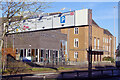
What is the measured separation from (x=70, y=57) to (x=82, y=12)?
3567cm

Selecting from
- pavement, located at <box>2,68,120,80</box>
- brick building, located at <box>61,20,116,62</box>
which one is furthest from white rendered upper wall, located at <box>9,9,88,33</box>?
brick building, located at <box>61,20,116,62</box>

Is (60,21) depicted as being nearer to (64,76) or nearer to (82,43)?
(64,76)

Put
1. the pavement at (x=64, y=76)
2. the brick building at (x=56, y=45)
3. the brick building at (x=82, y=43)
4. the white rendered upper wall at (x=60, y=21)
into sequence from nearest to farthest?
1. the pavement at (x=64, y=76)
2. the white rendered upper wall at (x=60, y=21)
3. the brick building at (x=56, y=45)
4. the brick building at (x=82, y=43)

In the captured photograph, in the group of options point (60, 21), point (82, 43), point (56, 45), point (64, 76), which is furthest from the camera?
point (82, 43)

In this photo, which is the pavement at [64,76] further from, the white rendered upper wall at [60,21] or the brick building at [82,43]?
the brick building at [82,43]

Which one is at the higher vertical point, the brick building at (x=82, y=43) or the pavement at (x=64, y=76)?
the brick building at (x=82, y=43)

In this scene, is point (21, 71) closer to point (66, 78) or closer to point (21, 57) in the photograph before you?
point (66, 78)

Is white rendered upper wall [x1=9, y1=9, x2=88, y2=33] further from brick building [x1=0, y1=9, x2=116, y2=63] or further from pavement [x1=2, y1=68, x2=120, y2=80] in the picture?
brick building [x1=0, y1=9, x2=116, y2=63]

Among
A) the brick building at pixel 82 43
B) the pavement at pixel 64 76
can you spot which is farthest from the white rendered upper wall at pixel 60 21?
the brick building at pixel 82 43

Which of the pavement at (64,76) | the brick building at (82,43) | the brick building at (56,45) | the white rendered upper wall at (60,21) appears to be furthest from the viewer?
the brick building at (82,43)

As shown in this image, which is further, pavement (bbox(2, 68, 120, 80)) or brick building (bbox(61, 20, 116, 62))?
brick building (bbox(61, 20, 116, 62))

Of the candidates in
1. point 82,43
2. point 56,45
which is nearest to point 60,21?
point 56,45

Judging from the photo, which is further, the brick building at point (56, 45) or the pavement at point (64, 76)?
the brick building at point (56, 45)

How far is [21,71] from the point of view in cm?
2006
